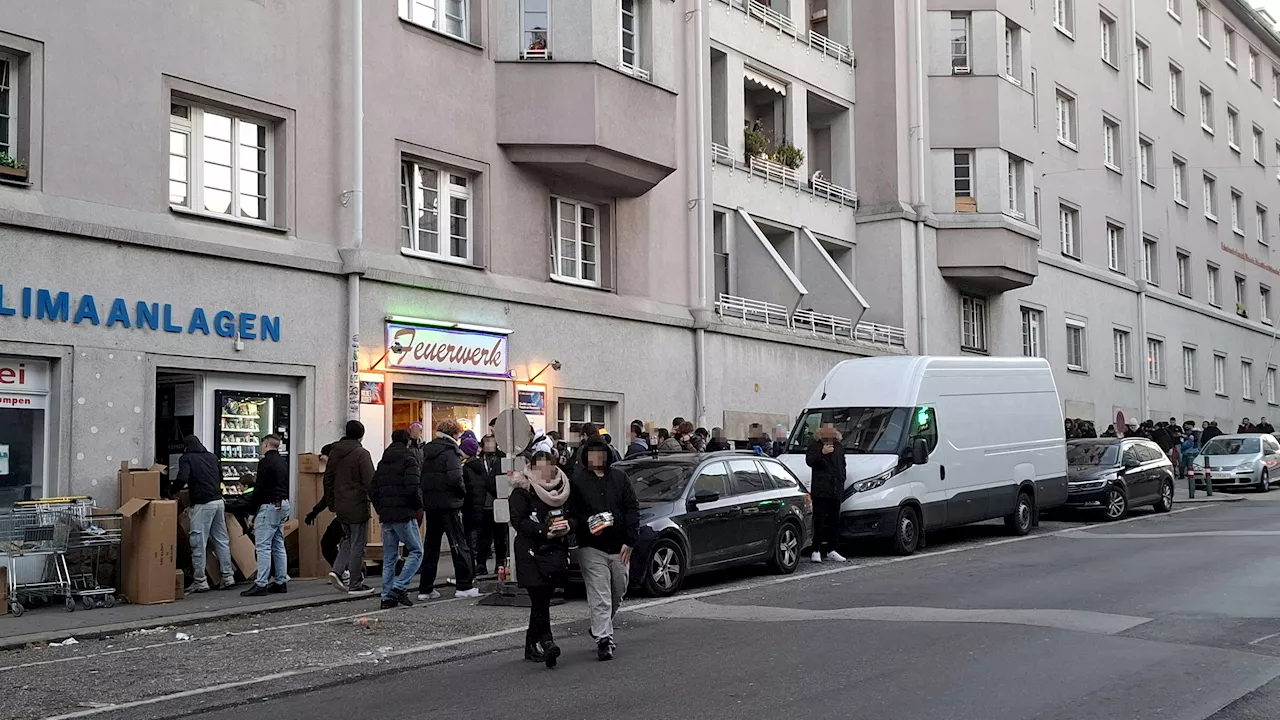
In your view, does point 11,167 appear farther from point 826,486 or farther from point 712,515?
point 826,486

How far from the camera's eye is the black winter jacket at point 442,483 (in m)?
13.7

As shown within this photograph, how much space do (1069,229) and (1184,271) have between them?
10073 millimetres

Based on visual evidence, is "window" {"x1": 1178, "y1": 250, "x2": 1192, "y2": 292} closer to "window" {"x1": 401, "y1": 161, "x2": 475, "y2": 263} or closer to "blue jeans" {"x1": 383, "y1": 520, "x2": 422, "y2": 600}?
"window" {"x1": 401, "y1": 161, "x2": 475, "y2": 263}

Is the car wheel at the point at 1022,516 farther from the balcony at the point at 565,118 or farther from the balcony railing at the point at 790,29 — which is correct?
the balcony railing at the point at 790,29

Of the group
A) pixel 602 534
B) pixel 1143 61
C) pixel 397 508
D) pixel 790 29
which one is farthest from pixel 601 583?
pixel 1143 61

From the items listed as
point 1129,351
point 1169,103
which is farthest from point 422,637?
point 1169,103

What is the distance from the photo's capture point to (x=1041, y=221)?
115ft

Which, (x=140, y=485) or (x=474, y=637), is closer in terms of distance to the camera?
(x=474, y=637)

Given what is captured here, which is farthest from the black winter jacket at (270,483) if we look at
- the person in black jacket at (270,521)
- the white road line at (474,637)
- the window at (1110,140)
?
the window at (1110,140)

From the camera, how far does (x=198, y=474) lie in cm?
1433

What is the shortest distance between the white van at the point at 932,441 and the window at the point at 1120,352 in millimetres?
19828

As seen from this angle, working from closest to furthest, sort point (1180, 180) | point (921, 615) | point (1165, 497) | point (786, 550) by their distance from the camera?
point (921, 615) → point (786, 550) → point (1165, 497) → point (1180, 180)

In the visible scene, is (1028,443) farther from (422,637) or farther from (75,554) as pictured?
(75,554)

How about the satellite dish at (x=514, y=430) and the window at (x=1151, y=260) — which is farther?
the window at (x=1151, y=260)
